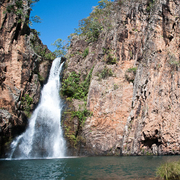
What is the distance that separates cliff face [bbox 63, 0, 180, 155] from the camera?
21531 millimetres

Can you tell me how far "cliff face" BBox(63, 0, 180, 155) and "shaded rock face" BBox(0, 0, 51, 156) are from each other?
529cm

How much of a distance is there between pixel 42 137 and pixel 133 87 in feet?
44.5

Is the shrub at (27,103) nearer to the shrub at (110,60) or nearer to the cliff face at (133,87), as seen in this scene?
the cliff face at (133,87)

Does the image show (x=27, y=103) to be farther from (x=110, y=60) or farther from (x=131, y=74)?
(x=131, y=74)

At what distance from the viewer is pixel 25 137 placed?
24547 millimetres

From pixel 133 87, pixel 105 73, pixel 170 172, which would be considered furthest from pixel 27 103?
pixel 170 172

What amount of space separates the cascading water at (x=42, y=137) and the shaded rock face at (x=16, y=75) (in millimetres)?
1012

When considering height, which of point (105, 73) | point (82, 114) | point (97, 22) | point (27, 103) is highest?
point (97, 22)

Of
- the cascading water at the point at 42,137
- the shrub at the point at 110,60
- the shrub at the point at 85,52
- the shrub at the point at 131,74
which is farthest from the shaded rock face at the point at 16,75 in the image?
the shrub at the point at 131,74

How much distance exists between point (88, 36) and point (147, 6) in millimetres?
12654

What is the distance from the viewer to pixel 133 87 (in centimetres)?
2731

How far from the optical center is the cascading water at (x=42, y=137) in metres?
23.5

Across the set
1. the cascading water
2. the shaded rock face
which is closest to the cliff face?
the cascading water

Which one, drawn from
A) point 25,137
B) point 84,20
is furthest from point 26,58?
point 84,20
